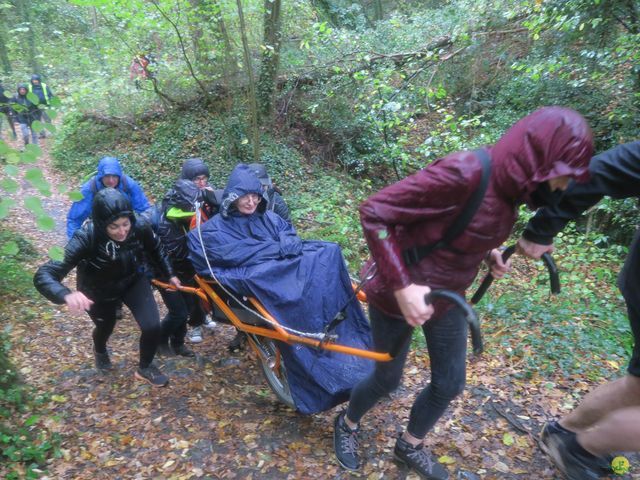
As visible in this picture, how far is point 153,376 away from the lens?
4.06 meters

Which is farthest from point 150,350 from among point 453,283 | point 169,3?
point 169,3

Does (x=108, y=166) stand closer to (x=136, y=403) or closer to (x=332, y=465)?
(x=136, y=403)

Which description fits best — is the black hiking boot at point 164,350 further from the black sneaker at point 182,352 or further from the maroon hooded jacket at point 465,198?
the maroon hooded jacket at point 465,198

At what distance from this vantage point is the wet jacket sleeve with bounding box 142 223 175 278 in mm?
3662

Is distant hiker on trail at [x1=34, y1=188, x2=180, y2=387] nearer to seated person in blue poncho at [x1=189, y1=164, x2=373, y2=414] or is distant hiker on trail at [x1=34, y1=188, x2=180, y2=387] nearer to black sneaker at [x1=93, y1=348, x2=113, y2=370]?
black sneaker at [x1=93, y1=348, x2=113, y2=370]

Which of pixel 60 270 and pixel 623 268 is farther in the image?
pixel 60 270

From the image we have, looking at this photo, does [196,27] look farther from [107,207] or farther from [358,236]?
[107,207]

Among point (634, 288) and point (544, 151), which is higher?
point (544, 151)

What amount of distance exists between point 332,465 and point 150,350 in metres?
1.92

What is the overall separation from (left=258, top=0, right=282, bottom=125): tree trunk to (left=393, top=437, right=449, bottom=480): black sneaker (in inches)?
314

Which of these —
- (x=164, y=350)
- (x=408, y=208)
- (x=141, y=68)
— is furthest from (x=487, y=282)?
(x=141, y=68)

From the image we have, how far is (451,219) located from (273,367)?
7.13 feet

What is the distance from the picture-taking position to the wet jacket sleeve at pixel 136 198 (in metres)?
5.05

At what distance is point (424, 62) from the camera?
9109 millimetres
